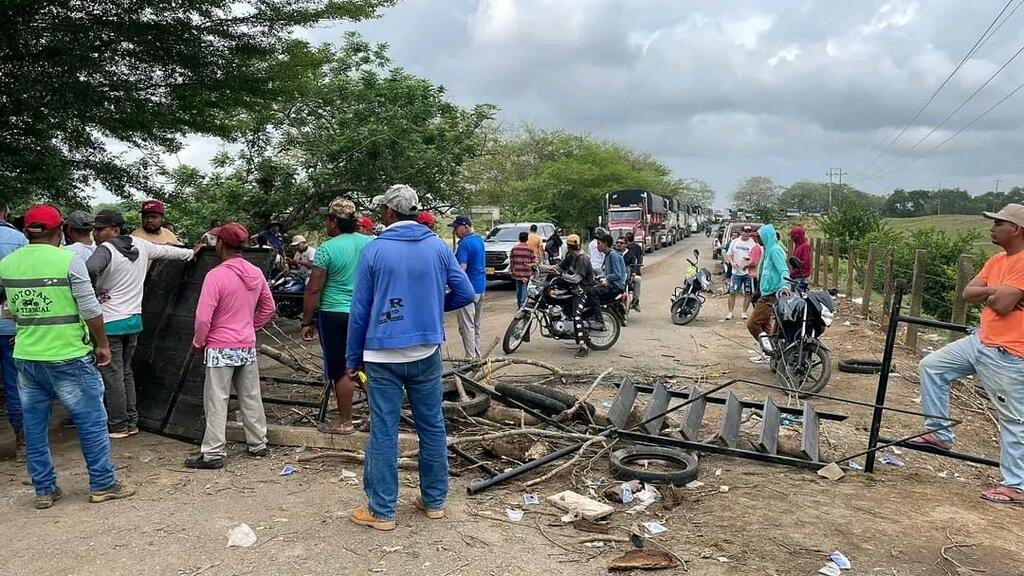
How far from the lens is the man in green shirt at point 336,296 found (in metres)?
5.36

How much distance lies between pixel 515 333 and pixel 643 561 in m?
6.24

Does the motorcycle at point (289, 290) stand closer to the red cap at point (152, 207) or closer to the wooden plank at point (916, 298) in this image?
the red cap at point (152, 207)

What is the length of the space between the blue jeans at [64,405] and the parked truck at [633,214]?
27150 millimetres

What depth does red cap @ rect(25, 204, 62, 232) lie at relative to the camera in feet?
13.6

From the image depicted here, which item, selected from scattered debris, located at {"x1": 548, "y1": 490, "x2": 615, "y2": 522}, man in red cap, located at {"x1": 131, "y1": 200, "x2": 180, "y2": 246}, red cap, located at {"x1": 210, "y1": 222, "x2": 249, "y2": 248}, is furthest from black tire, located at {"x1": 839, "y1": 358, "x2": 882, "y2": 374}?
man in red cap, located at {"x1": 131, "y1": 200, "x2": 180, "y2": 246}

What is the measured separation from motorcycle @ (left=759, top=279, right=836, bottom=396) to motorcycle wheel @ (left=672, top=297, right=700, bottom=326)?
4.67m

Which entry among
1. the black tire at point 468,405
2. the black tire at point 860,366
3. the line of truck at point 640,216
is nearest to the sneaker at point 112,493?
the black tire at point 468,405

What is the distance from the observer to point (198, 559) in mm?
3645

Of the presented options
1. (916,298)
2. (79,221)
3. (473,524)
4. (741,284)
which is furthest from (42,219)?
(741,284)

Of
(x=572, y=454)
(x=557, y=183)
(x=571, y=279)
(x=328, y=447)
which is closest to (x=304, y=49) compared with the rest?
(x=571, y=279)

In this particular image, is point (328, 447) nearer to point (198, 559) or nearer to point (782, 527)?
point (198, 559)

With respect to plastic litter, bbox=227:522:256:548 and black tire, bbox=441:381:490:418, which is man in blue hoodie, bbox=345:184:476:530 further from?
black tire, bbox=441:381:490:418

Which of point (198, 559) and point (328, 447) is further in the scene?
point (328, 447)

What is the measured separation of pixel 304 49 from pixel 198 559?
8278 millimetres
